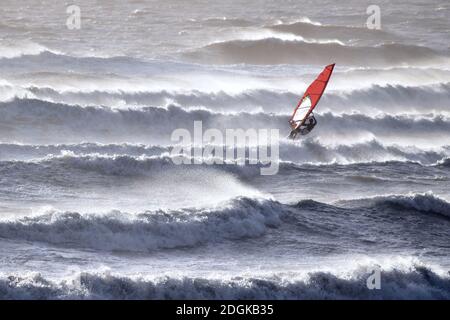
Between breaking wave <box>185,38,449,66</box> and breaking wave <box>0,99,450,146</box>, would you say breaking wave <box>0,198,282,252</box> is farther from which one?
breaking wave <box>185,38,449,66</box>

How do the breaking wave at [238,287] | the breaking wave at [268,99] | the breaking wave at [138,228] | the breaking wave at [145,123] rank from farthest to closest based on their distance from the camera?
the breaking wave at [268,99] < the breaking wave at [145,123] < the breaking wave at [138,228] < the breaking wave at [238,287]

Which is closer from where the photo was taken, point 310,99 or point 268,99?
point 310,99

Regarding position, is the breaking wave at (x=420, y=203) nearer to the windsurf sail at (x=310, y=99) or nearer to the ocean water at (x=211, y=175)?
the ocean water at (x=211, y=175)

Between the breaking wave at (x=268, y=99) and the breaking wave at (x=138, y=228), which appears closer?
the breaking wave at (x=138, y=228)

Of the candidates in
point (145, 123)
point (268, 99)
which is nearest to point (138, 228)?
point (145, 123)

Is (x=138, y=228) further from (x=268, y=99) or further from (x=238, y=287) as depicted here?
(x=268, y=99)

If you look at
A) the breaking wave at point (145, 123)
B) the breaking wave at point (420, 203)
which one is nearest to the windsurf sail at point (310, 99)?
the breaking wave at point (145, 123)

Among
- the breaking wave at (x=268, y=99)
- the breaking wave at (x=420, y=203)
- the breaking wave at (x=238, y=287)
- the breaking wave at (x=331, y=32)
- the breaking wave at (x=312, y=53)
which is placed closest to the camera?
the breaking wave at (x=238, y=287)
